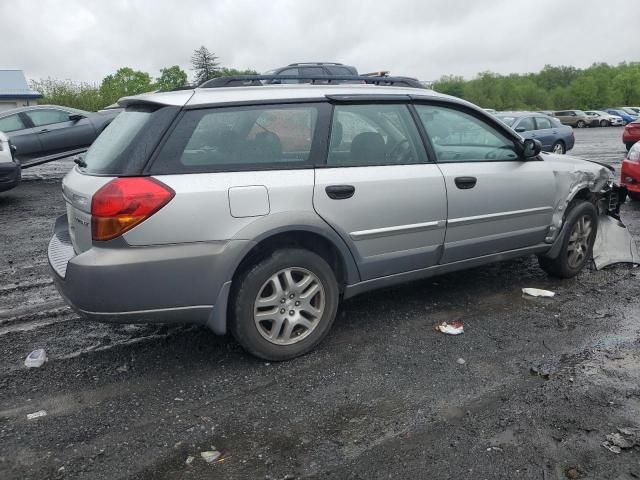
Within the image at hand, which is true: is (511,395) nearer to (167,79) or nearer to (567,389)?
(567,389)

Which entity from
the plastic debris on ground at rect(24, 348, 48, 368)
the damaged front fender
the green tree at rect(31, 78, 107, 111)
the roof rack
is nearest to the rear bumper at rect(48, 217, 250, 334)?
the plastic debris on ground at rect(24, 348, 48, 368)

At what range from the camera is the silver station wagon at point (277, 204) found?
10.2ft

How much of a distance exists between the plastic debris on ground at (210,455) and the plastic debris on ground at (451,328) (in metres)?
1.98

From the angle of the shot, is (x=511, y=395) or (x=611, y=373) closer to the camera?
(x=511, y=395)

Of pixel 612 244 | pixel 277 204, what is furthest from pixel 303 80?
pixel 612 244

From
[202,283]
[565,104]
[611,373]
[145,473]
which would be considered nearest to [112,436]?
[145,473]

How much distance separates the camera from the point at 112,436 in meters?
2.82

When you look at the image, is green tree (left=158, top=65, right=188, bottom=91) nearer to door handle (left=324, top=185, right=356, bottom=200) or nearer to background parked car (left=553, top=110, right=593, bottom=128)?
background parked car (left=553, top=110, right=593, bottom=128)

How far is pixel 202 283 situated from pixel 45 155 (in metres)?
10.8

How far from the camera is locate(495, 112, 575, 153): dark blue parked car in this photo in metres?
16.8

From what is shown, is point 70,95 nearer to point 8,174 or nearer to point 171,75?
point 8,174

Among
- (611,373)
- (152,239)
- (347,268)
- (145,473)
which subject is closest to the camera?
(145,473)

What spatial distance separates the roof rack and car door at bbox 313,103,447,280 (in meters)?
0.40

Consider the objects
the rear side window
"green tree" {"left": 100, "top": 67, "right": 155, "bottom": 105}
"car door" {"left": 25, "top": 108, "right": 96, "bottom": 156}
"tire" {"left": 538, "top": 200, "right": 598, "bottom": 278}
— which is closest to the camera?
the rear side window
